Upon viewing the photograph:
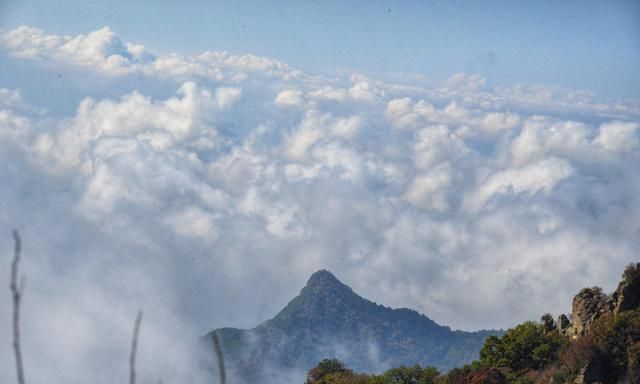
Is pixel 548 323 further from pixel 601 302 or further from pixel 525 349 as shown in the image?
pixel 601 302

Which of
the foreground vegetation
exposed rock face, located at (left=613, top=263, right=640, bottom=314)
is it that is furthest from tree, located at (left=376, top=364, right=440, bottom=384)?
exposed rock face, located at (left=613, top=263, right=640, bottom=314)

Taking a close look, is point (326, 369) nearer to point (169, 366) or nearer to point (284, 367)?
point (169, 366)

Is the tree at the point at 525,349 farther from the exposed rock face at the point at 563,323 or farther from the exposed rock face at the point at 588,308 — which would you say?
the exposed rock face at the point at 588,308

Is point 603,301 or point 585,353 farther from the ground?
point 603,301

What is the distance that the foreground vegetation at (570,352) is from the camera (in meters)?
39.4

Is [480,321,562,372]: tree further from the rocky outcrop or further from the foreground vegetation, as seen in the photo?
the rocky outcrop

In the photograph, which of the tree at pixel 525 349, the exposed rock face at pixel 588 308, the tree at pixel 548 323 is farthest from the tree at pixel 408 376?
the exposed rock face at pixel 588 308

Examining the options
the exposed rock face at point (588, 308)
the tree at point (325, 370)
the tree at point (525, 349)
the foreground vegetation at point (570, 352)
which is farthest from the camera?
the tree at point (325, 370)

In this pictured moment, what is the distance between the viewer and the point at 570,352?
41.2 meters

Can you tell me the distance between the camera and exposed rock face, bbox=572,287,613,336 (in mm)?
45188

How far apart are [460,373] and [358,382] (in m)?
10.9

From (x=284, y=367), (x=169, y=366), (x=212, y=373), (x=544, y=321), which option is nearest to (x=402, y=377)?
(x=544, y=321)

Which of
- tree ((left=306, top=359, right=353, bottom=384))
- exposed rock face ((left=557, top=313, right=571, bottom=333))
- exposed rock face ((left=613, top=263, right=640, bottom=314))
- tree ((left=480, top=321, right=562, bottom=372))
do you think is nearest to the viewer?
exposed rock face ((left=613, top=263, right=640, bottom=314))

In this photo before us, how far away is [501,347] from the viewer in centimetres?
4962
